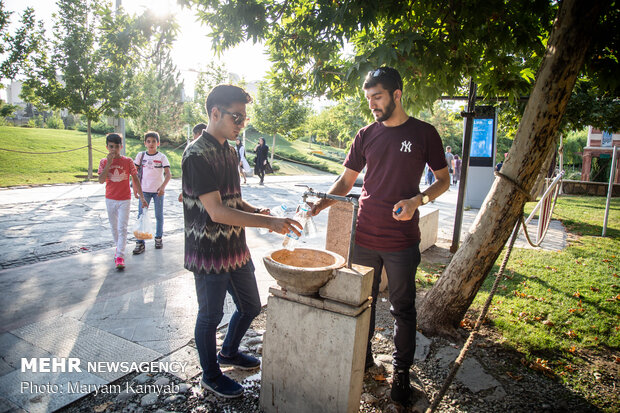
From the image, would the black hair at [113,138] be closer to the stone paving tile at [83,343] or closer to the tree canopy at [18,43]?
the stone paving tile at [83,343]

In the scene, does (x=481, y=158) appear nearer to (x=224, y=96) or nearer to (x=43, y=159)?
(x=224, y=96)

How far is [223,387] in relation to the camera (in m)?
2.76

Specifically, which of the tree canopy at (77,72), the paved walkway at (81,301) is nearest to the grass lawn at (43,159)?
the tree canopy at (77,72)

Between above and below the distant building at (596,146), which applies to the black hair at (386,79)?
below

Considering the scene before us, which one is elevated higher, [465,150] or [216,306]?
[465,150]

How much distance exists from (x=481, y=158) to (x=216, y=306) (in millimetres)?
12355

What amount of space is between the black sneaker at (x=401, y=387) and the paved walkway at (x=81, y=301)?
1.66 metres

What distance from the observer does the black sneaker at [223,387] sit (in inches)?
108

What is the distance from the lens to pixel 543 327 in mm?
4230

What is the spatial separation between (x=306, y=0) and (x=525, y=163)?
335 cm

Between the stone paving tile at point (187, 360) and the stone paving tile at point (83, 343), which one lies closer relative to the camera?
the stone paving tile at point (187, 360)

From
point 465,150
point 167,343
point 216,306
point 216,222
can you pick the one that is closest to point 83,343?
point 167,343

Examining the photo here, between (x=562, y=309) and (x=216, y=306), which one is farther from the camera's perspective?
(x=562, y=309)

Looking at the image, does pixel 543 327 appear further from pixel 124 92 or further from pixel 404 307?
pixel 124 92
